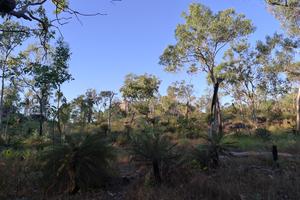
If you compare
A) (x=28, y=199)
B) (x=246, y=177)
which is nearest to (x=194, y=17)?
(x=246, y=177)

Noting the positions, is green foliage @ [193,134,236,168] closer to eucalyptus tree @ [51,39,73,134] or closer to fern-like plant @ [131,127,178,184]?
fern-like plant @ [131,127,178,184]

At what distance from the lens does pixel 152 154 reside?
622 centimetres

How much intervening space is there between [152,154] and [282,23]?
20.9 meters

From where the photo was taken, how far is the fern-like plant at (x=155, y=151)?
20.1ft

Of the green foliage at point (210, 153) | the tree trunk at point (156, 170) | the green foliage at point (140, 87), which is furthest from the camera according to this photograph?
the green foliage at point (140, 87)

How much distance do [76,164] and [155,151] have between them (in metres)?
1.58

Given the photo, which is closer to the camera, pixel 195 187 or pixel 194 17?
pixel 195 187

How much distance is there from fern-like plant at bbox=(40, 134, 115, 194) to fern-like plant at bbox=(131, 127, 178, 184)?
63cm

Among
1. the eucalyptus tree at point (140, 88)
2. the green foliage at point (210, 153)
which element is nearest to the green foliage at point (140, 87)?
the eucalyptus tree at point (140, 88)

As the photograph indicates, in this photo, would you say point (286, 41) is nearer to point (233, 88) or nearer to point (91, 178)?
point (233, 88)

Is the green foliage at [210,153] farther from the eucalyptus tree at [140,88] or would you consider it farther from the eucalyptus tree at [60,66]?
the eucalyptus tree at [140,88]

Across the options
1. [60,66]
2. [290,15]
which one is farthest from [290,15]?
[60,66]

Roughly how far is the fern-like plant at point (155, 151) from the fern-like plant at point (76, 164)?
63 centimetres

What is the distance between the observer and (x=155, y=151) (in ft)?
20.5
